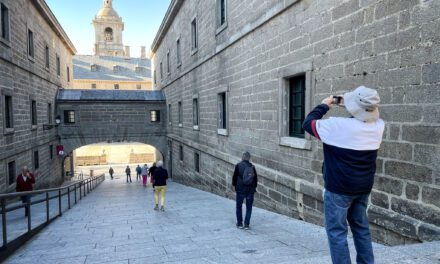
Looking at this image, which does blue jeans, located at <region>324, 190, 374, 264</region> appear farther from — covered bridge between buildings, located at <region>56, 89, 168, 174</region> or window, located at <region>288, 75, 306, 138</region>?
covered bridge between buildings, located at <region>56, 89, 168, 174</region>

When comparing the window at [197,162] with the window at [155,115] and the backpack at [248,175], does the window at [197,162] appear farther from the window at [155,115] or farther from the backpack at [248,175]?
the window at [155,115]

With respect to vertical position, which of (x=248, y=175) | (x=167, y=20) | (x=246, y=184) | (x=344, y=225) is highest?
(x=167, y=20)

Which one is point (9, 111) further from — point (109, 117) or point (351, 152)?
point (351, 152)

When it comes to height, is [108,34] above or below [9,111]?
above

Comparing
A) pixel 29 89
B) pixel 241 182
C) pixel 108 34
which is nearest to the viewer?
pixel 241 182

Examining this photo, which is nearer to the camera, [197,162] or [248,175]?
[248,175]

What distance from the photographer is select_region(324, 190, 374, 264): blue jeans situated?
253 centimetres

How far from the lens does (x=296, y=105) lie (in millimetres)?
6809

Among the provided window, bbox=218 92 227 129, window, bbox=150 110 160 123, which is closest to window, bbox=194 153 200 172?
window, bbox=218 92 227 129

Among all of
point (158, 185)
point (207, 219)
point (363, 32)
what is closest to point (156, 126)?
point (158, 185)

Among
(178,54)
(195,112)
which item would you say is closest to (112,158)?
(178,54)

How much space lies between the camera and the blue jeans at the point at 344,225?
2533mm

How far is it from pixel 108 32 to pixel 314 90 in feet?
236

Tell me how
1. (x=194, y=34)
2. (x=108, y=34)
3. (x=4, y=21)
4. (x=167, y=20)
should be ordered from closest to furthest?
(x=4, y=21), (x=194, y=34), (x=167, y=20), (x=108, y=34)
